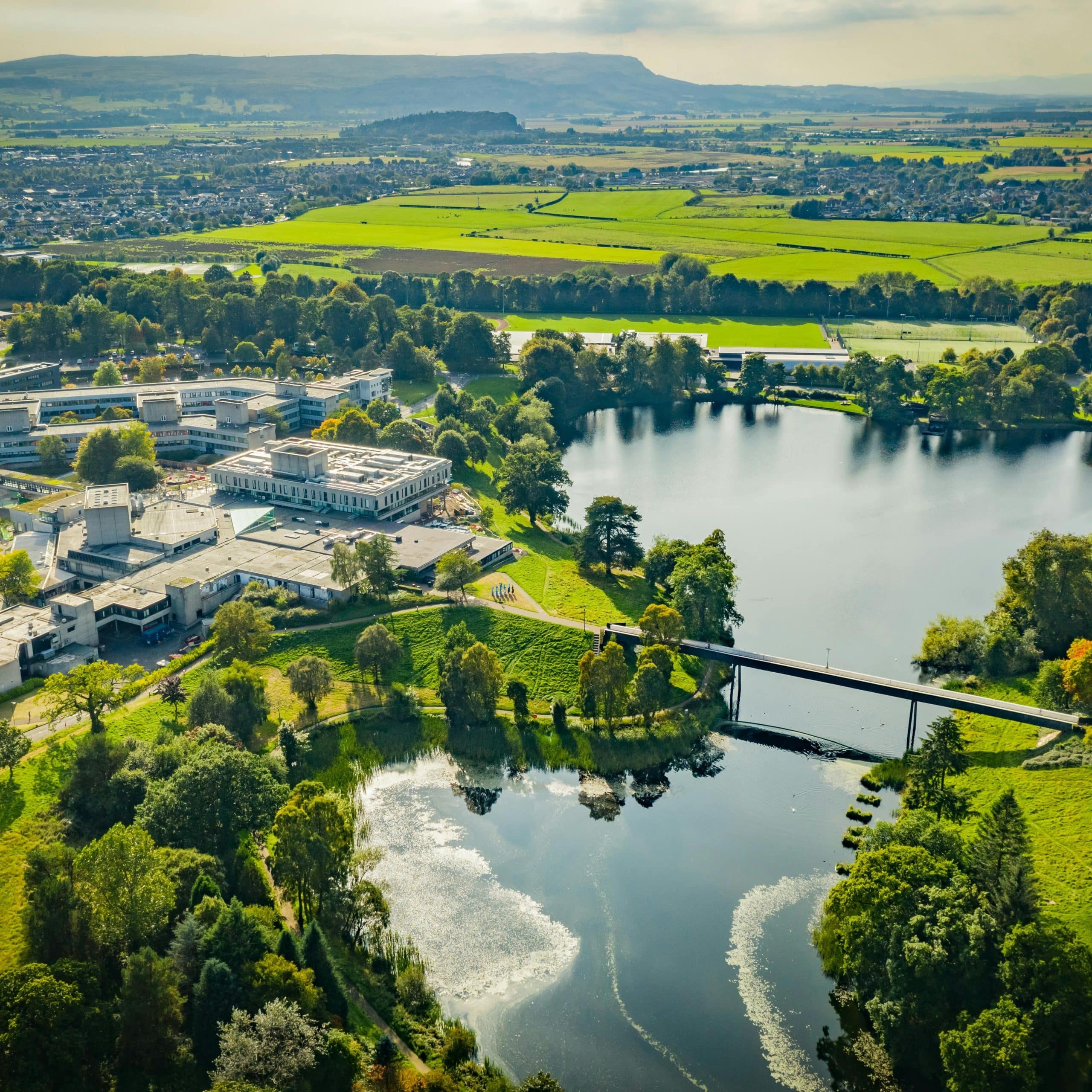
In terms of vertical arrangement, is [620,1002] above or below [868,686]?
below

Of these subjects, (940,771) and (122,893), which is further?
(940,771)

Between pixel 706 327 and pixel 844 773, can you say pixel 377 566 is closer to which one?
pixel 844 773

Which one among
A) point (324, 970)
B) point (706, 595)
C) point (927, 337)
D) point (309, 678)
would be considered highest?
point (927, 337)

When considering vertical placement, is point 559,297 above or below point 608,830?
above

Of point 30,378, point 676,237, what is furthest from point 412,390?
point 676,237

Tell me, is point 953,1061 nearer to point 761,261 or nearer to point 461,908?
point 461,908

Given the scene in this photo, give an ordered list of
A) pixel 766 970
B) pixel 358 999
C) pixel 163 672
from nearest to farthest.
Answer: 1. pixel 358 999
2. pixel 766 970
3. pixel 163 672

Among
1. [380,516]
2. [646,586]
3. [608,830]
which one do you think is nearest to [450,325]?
[380,516]
